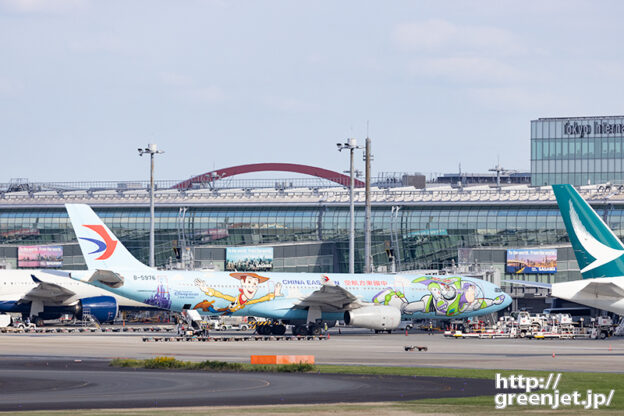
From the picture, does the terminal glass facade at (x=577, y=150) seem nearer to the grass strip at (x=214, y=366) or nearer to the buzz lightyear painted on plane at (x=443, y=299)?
the buzz lightyear painted on plane at (x=443, y=299)

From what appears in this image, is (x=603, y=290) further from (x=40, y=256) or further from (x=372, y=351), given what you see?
(x=40, y=256)

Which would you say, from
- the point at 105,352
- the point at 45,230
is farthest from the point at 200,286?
the point at 45,230

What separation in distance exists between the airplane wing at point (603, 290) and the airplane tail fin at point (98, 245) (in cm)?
3166

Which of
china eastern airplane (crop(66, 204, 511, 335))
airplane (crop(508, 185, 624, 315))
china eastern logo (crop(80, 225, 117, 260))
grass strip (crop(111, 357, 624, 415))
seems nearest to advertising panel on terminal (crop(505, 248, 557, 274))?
china eastern airplane (crop(66, 204, 511, 335))

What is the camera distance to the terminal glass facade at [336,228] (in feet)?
351

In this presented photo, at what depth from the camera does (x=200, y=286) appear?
2616 inches

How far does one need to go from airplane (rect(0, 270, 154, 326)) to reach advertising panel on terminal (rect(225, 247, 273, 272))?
28.4 meters

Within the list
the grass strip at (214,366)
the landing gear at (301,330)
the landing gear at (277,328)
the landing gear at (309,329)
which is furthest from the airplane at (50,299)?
the grass strip at (214,366)

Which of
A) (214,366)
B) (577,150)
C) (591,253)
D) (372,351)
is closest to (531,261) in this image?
(577,150)

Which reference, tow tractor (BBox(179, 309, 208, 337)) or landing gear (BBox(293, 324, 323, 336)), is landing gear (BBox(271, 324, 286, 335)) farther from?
tow tractor (BBox(179, 309, 208, 337))


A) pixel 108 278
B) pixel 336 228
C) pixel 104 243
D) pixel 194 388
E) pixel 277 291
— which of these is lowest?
pixel 194 388

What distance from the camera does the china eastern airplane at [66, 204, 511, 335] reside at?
65.8 meters

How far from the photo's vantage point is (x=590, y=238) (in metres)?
44.2

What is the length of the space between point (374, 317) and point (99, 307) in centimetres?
2207
